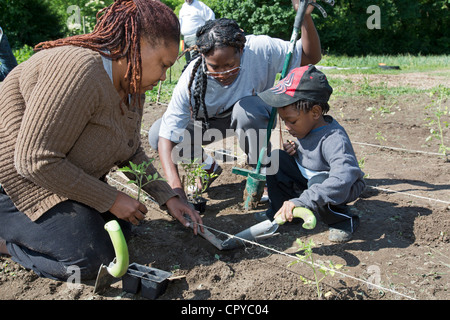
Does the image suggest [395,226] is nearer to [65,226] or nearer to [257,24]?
[65,226]

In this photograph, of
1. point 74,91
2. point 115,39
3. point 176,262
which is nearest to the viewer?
point 74,91

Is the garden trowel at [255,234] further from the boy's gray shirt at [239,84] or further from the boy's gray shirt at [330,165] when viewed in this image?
the boy's gray shirt at [239,84]

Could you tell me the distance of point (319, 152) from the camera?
8.74 ft

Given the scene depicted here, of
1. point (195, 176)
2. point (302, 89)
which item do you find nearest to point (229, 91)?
point (195, 176)

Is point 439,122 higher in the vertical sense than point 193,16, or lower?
lower

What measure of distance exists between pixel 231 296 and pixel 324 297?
47 centimetres

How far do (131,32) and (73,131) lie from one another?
556 millimetres

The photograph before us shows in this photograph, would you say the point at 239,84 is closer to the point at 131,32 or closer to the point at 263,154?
the point at 263,154

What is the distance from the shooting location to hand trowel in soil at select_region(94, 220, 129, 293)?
6.15 ft

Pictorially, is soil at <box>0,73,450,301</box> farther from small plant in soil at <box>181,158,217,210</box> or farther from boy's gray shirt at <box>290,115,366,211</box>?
boy's gray shirt at <box>290,115,366,211</box>

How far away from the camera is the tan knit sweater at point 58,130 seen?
75.7 inches

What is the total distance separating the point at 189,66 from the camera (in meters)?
3.24

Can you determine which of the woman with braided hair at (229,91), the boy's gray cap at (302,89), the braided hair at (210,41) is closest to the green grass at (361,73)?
the woman with braided hair at (229,91)

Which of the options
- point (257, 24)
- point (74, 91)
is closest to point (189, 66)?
point (74, 91)
